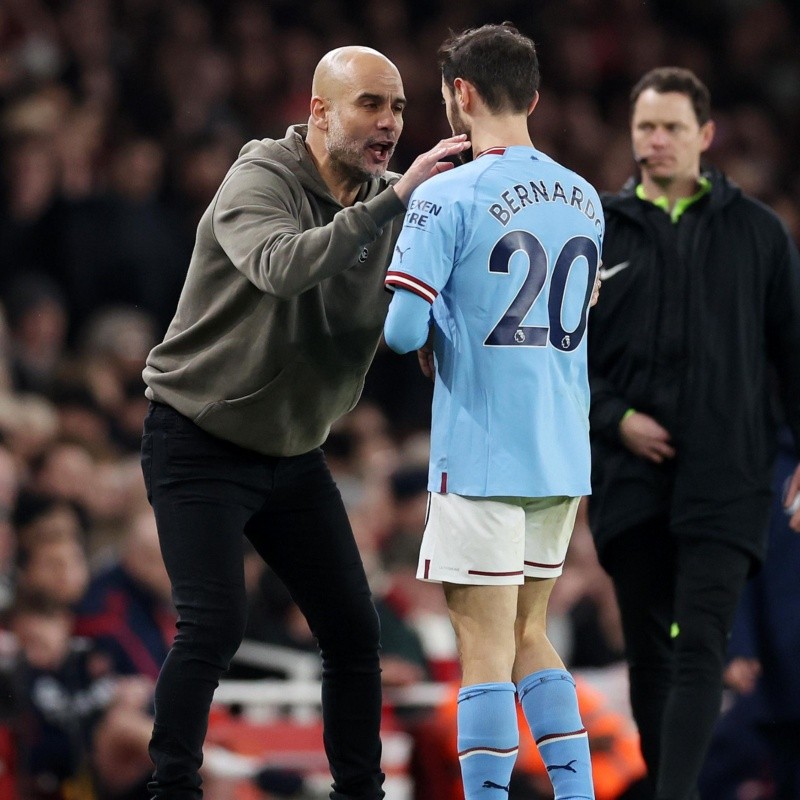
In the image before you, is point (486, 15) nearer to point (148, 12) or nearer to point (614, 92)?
point (614, 92)

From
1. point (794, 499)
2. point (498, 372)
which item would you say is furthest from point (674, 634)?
point (498, 372)

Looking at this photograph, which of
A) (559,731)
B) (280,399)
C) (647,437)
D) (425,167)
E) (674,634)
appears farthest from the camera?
(647,437)

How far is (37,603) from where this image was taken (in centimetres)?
593

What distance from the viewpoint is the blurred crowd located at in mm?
5938

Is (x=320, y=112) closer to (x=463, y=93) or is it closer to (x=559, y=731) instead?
(x=463, y=93)

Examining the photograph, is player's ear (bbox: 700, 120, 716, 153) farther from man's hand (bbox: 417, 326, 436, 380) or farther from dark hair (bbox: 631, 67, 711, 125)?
man's hand (bbox: 417, 326, 436, 380)

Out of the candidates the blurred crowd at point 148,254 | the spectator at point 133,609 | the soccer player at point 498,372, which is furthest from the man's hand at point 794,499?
the spectator at point 133,609

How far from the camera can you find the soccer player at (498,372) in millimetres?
3572

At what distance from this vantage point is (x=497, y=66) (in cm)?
365

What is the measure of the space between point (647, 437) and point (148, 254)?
480cm

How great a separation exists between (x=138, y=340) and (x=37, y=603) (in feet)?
8.94

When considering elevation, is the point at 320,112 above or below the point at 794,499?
above

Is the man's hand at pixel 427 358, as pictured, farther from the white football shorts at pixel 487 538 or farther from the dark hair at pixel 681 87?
the dark hair at pixel 681 87

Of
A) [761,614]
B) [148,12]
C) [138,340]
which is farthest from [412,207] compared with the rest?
[148,12]
